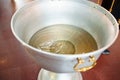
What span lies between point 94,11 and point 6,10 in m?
0.74

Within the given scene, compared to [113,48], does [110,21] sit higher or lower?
higher

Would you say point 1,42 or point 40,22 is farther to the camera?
point 1,42

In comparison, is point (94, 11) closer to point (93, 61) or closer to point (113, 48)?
point (93, 61)

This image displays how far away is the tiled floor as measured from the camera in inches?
33.4

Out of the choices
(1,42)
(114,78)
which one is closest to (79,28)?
(114,78)

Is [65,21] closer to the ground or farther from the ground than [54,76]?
farther from the ground

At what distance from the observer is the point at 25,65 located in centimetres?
88

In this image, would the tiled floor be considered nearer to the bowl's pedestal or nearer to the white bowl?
the bowl's pedestal

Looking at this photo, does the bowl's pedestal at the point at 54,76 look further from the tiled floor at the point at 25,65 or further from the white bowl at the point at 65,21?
the white bowl at the point at 65,21

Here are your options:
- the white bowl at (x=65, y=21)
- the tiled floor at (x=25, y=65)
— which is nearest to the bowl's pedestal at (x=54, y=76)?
the tiled floor at (x=25, y=65)

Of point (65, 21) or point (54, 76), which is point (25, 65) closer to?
point (54, 76)

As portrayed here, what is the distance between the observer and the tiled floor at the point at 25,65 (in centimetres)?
85

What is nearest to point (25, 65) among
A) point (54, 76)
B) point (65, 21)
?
point (54, 76)

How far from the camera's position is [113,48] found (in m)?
0.99
